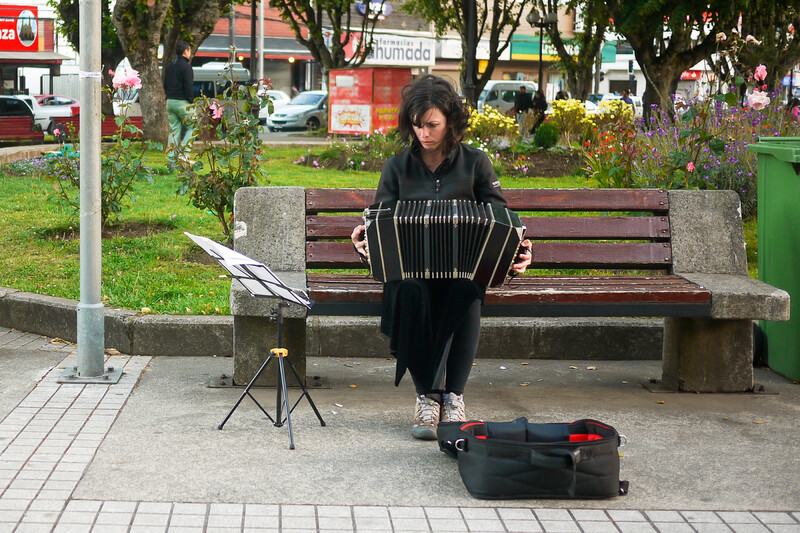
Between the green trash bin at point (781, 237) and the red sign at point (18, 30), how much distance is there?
1428 inches

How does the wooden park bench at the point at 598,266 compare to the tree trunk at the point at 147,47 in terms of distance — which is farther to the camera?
the tree trunk at the point at 147,47

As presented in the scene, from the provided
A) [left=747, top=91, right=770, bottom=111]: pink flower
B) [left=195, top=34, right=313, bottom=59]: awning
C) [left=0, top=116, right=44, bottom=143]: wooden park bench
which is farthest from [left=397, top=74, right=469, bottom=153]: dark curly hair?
[left=195, top=34, right=313, bottom=59]: awning

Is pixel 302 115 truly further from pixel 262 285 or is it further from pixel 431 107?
pixel 262 285

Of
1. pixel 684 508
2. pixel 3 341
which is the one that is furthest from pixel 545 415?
pixel 3 341

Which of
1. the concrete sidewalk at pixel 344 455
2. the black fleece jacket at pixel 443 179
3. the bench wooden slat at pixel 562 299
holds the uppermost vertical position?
the black fleece jacket at pixel 443 179

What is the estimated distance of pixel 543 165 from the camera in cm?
1639

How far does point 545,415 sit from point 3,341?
348cm

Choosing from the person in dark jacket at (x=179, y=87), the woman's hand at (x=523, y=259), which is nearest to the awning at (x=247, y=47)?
the person in dark jacket at (x=179, y=87)

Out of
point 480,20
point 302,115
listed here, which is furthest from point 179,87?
point 480,20

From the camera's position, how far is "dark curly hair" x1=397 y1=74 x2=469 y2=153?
15.9ft

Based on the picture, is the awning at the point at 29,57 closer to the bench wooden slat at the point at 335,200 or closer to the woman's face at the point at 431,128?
the bench wooden slat at the point at 335,200

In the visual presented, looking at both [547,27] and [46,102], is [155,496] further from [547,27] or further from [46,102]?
[46,102]

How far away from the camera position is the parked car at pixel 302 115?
119ft

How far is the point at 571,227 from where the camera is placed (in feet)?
18.9
